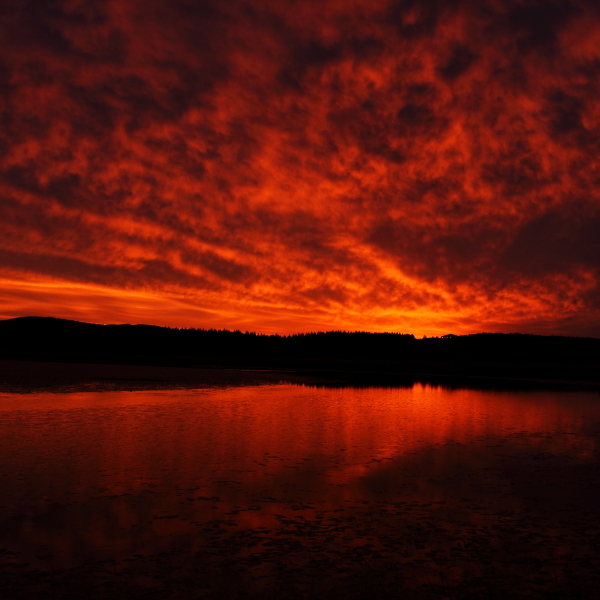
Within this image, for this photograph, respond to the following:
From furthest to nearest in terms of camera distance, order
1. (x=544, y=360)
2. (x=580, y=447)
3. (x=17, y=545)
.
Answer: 1. (x=544, y=360)
2. (x=580, y=447)
3. (x=17, y=545)

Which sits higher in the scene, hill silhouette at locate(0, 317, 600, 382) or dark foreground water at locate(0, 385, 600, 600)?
hill silhouette at locate(0, 317, 600, 382)

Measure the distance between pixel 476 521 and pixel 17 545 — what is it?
6.74 metres

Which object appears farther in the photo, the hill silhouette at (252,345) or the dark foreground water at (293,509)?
the hill silhouette at (252,345)

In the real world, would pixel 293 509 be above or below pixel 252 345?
below

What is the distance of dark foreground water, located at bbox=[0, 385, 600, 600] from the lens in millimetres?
6922

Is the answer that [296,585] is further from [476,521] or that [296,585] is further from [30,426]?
[30,426]

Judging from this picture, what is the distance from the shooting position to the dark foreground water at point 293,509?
6922 millimetres

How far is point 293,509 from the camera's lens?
9.79m

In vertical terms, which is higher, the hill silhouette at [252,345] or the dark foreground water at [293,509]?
the hill silhouette at [252,345]

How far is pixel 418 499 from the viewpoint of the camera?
10.7 metres

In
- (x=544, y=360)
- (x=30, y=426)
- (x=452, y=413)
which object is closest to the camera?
(x=30, y=426)

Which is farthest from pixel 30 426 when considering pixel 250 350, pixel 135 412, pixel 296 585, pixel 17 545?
pixel 250 350

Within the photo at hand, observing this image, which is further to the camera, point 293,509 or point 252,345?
point 252,345

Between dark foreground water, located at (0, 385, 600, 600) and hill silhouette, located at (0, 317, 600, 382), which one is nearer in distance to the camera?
dark foreground water, located at (0, 385, 600, 600)
